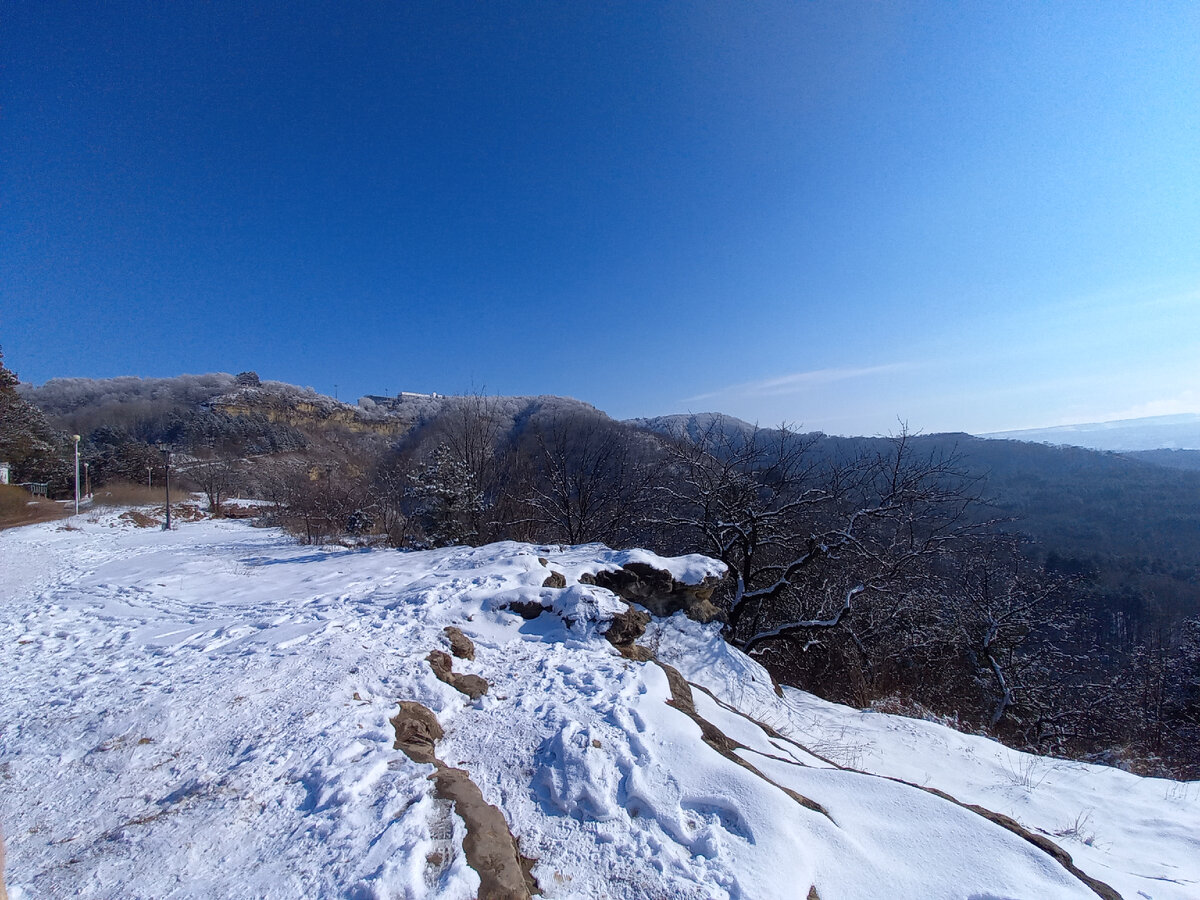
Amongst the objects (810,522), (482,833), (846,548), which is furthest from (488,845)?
(810,522)

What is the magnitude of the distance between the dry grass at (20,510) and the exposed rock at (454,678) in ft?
90.5

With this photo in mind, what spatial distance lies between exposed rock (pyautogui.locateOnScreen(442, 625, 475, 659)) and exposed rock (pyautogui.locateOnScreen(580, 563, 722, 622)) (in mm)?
2213

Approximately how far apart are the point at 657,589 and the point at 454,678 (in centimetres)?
363

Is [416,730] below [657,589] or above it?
above

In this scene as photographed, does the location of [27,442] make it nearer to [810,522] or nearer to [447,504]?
[447,504]

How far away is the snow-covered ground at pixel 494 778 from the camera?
2.28m

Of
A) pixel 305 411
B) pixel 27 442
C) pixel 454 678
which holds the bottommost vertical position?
pixel 454 678

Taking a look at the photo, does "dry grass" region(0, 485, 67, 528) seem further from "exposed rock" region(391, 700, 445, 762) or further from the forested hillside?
"exposed rock" region(391, 700, 445, 762)

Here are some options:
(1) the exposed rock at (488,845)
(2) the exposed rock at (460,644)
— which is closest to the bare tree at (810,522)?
(2) the exposed rock at (460,644)

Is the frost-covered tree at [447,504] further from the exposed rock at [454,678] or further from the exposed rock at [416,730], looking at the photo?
the exposed rock at [416,730]

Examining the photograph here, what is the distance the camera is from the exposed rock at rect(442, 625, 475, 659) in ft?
15.4

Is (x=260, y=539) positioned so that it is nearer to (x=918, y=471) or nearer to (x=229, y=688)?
(x=229, y=688)

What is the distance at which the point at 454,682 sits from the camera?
13.5 ft

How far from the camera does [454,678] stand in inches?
165
